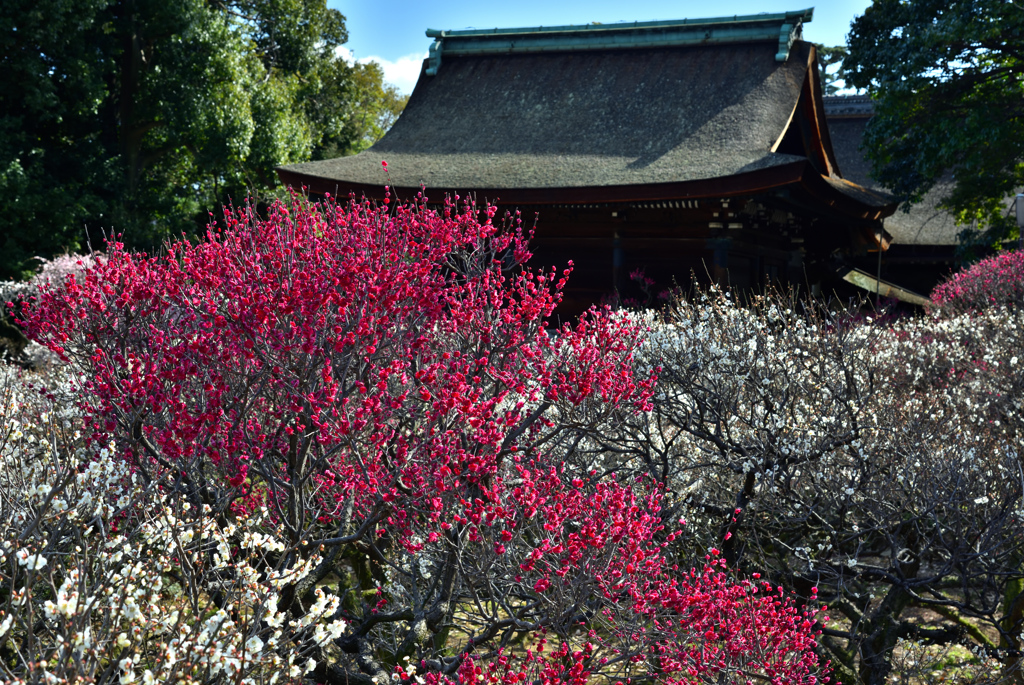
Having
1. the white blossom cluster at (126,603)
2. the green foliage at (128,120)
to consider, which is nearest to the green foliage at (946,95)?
the green foliage at (128,120)

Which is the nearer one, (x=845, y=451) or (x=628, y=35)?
(x=845, y=451)

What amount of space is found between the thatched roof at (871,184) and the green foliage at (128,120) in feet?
46.7

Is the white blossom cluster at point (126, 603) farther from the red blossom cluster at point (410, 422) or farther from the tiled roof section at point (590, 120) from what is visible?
the tiled roof section at point (590, 120)

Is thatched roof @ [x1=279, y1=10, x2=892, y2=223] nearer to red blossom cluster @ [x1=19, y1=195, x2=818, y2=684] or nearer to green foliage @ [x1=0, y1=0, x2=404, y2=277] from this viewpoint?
green foliage @ [x1=0, y1=0, x2=404, y2=277]

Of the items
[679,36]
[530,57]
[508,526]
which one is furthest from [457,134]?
[508,526]

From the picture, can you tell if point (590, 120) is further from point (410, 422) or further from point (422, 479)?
point (422, 479)

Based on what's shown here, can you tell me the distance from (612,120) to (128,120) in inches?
470

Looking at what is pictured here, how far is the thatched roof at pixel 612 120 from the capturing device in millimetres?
11320

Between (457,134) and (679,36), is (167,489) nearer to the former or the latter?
(457,134)

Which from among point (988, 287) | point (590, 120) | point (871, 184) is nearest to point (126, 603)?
point (988, 287)

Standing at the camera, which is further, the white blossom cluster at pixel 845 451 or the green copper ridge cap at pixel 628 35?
the green copper ridge cap at pixel 628 35

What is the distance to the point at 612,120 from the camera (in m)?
14.3

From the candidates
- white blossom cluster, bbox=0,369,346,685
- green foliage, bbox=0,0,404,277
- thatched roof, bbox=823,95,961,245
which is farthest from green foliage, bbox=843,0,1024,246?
white blossom cluster, bbox=0,369,346,685

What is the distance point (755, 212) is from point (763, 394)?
6.68m
